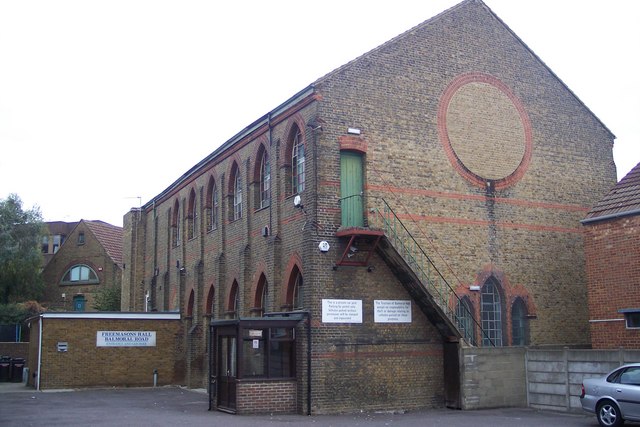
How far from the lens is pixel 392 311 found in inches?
830

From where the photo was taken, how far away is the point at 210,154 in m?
29.4

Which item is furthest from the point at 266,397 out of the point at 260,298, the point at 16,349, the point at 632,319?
the point at 16,349

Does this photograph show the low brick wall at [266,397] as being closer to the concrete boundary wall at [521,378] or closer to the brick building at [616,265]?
the concrete boundary wall at [521,378]

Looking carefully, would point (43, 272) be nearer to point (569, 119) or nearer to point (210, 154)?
point (210, 154)

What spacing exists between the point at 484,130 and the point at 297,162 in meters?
6.06

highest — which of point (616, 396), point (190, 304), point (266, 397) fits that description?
point (190, 304)

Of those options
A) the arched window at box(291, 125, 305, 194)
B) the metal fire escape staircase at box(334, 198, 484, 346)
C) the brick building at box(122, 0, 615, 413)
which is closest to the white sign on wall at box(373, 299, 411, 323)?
the brick building at box(122, 0, 615, 413)

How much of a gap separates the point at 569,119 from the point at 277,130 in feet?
32.5

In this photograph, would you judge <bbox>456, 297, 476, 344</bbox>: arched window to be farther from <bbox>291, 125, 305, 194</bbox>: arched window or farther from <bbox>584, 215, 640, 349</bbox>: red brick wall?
<bbox>291, 125, 305, 194</bbox>: arched window

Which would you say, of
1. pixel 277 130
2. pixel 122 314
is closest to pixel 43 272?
pixel 122 314

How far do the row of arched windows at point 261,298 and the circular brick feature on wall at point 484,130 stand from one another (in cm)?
598

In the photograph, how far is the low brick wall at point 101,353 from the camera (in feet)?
95.0

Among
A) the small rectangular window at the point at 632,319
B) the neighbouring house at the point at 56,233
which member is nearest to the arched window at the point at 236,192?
the small rectangular window at the point at 632,319

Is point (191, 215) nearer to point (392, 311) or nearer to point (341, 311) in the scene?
point (341, 311)
